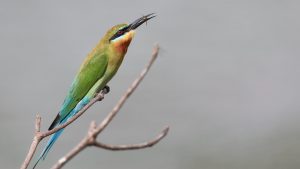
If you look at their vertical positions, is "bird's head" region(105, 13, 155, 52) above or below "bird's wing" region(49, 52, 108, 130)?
above

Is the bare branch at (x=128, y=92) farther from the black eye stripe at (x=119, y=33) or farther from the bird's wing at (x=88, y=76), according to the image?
the bird's wing at (x=88, y=76)

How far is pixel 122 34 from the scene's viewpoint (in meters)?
1.96

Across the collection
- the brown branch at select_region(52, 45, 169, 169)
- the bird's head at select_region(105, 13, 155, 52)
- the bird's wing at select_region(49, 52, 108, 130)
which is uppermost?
the brown branch at select_region(52, 45, 169, 169)

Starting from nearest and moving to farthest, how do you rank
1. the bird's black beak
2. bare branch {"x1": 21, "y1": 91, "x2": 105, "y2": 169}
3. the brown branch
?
the brown branch
bare branch {"x1": 21, "y1": 91, "x2": 105, "y2": 169}
the bird's black beak

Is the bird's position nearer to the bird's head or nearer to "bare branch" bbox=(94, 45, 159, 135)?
the bird's head

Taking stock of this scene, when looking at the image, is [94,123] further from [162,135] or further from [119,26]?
[119,26]

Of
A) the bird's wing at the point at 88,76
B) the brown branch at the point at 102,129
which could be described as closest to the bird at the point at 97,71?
the bird's wing at the point at 88,76

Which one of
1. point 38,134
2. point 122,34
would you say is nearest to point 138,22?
point 122,34

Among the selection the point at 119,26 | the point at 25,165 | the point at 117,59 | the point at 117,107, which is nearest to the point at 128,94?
the point at 117,107

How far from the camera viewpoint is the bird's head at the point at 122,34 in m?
1.83

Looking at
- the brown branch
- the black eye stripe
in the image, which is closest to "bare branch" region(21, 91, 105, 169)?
the brown branch

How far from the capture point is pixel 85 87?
2174mm

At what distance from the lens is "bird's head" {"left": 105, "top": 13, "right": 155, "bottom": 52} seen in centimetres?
183

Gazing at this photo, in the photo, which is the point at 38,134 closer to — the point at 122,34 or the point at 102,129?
the point at 102,129
